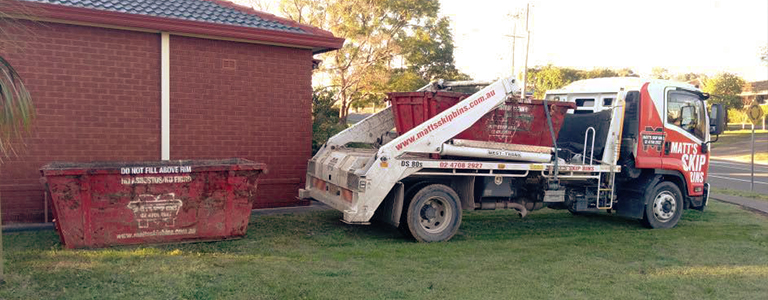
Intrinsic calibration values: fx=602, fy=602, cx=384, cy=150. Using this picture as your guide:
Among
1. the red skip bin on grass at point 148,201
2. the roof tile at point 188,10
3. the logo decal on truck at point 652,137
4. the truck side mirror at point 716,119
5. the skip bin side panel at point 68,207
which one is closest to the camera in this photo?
the skip bin side panel at point 68,207

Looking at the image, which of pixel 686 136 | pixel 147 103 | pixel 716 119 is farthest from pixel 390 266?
pixel 716 119

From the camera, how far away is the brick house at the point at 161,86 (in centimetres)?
867

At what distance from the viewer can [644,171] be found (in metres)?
10.1

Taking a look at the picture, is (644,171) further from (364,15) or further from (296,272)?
(364,15)

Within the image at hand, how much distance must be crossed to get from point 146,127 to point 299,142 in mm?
2594

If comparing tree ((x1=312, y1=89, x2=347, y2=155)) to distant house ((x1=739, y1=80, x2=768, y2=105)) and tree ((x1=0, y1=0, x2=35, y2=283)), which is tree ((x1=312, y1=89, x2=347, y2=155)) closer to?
tree ((x1=0, y1=0, x2=35, y2=283))

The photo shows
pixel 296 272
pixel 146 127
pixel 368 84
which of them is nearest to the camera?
pixel 296 272

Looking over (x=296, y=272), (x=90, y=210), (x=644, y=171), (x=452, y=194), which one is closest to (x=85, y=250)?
(x=90, y=210)

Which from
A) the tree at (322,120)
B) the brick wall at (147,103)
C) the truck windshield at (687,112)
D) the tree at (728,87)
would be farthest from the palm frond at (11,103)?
the tree at (728,87)

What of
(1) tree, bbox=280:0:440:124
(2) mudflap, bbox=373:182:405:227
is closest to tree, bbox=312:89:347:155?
(2) mudflap, bbox=373:182:405:227

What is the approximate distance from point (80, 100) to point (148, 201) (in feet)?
8.95

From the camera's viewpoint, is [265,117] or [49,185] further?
[265,117]

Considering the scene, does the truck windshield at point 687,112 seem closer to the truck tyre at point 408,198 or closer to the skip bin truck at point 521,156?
the skip bin truck at point 521,156

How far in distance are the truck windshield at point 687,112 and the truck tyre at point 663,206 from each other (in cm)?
102
